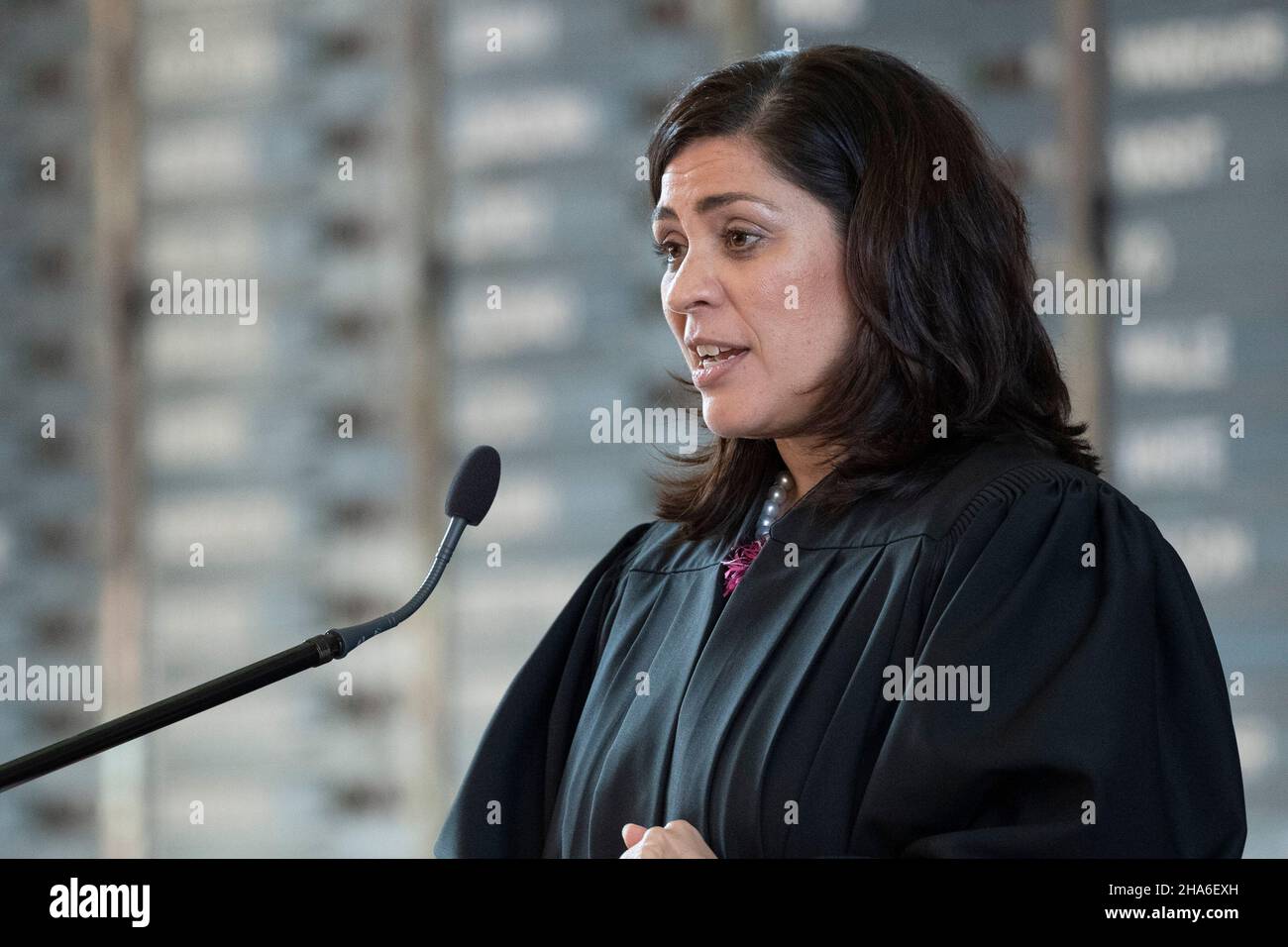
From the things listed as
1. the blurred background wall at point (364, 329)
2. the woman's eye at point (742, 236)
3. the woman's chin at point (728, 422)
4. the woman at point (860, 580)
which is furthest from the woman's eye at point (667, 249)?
the blurred background wall at point (364, 329)

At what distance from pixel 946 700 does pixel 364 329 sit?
11.6 ft

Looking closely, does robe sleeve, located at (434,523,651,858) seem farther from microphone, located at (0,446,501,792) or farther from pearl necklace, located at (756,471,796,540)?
microphone, located at (0,446,501,792)

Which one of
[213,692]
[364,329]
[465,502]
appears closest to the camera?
[213,692]

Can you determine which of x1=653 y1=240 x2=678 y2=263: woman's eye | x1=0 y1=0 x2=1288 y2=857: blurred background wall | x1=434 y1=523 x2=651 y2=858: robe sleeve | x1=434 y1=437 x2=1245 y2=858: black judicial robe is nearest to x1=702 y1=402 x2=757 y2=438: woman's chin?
x1=434 y1=437 x2=1245 y2=858: black judicial robe

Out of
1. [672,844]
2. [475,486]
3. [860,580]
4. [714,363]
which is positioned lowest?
[672,844]

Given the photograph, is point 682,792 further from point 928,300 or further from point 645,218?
point 645,218

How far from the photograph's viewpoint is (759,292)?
1.74 m

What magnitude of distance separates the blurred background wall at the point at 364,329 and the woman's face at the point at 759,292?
2376 mm

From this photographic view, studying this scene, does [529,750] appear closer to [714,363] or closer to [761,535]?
[761,535]

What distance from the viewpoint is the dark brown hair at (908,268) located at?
1700mm

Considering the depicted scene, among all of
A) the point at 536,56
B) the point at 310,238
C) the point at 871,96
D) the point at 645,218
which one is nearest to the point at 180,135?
the point at 310,238

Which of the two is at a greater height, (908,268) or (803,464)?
(908,268)

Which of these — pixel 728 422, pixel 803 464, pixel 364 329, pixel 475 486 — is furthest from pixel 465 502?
pixel 364 329

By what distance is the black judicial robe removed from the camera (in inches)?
55.2
